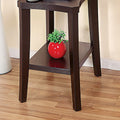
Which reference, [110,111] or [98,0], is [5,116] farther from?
[98,0]

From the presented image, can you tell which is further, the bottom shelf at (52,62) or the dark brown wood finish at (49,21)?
the dark brown wood finish at (49,21)

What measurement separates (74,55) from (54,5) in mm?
319

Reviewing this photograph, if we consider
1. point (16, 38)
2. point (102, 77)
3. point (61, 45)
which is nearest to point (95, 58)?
point (102, 77)

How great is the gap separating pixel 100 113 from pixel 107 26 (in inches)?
28.0

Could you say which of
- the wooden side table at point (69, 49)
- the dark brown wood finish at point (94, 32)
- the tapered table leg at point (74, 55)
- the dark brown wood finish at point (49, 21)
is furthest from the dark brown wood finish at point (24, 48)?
the dark brown wood finish at point (94, 32)

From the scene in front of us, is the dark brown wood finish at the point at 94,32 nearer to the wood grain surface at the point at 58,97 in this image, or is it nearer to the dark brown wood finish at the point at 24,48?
the wood grain surface at the point at 58,97

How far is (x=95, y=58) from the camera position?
8.20 feet

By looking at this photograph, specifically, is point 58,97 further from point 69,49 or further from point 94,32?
point 94,32

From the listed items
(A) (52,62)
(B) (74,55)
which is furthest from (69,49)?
(A) (52,62)

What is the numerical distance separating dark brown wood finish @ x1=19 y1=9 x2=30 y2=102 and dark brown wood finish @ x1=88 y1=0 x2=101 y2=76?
504 mm

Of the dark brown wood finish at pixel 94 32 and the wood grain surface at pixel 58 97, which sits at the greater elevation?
the dark brown wood finish at pixel 94 32

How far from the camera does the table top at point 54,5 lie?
76.1 inches

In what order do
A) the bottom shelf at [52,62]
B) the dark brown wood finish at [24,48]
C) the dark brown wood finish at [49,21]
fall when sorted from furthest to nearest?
the dark brown wood finish at [49,21] < the bottom shelf at [52,62] < the dark brown wood finish at [24,48]

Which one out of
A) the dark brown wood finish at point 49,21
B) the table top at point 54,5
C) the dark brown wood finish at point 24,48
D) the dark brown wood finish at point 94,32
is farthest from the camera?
the dark brown wood finish at point 49,21
